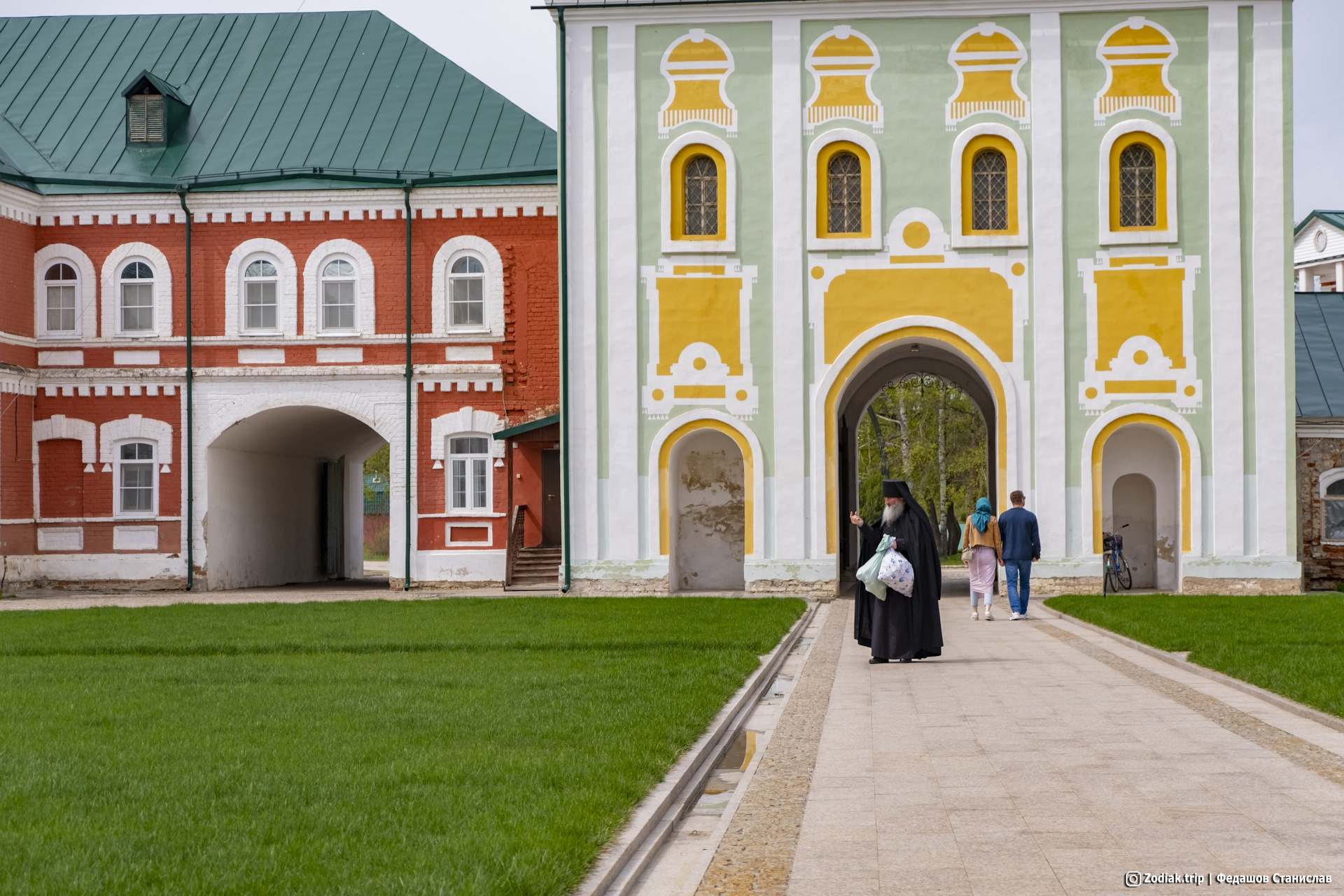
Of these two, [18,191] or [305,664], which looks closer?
[305,664]

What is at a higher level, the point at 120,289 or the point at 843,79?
the point at 843,79

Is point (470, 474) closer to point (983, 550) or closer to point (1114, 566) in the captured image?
point (983, 550)

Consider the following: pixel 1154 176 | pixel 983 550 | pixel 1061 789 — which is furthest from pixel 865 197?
pixel 1061 789

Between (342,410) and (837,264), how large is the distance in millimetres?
9433

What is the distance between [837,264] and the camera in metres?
24.9

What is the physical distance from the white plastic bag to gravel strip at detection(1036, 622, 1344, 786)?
1.92 m

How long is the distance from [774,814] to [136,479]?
23477mm

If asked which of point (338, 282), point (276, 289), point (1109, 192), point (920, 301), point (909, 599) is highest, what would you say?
point (1109, 192)

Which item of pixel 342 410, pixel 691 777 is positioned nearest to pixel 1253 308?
pixel 342 410

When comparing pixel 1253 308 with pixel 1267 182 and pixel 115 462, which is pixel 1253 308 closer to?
pixel 1267 182

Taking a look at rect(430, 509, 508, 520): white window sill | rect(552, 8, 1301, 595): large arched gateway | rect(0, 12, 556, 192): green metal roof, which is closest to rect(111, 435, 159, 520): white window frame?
rect(0, 12, 556, 192): green metal roof

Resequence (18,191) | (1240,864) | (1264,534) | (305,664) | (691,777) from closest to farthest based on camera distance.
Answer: (1240,864) < (691,777) < (305,664) < (1264,534) < (18,191)

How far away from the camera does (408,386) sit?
90.2 ft

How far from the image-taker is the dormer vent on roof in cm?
2919
